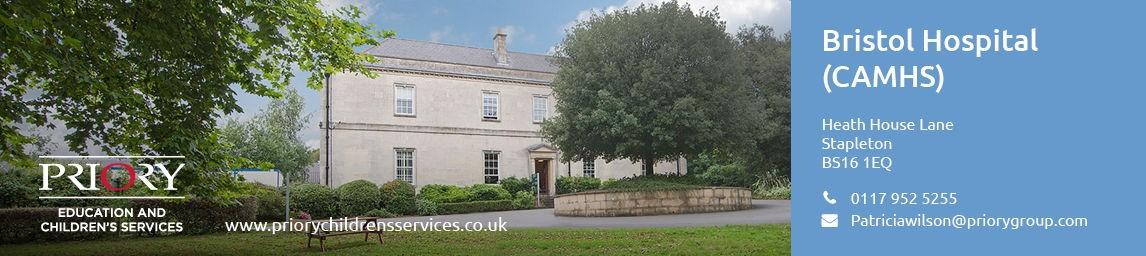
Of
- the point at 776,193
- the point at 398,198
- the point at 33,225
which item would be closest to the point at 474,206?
the point at 398,198

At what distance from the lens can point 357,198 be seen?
Result: 58.6ft

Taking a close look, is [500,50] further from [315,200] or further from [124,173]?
[124,173]

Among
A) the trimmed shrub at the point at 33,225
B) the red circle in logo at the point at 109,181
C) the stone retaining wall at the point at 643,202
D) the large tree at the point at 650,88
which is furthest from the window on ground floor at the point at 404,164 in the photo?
the trimmed shrub at the point at 33,225

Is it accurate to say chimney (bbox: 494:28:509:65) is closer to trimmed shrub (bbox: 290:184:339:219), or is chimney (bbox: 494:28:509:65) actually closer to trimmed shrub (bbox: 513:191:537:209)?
trimmed shrub (bbox: 513:191:537:209)

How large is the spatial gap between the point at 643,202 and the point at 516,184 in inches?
232

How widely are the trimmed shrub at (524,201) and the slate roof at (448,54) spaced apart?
3560 millimetres

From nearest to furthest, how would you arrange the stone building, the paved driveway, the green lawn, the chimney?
the green lawn → the paved driveway → the stone building → the chimney

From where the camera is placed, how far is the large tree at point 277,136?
122 feet

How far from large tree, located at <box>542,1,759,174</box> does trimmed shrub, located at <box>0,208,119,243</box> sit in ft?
31.2

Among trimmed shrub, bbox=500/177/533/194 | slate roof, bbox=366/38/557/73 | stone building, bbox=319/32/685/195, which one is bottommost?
trimmed shrub, bbox=500/177/533/194

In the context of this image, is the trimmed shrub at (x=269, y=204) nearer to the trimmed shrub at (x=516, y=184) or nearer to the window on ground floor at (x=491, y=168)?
the window on ground floor at (x=491, y=168)

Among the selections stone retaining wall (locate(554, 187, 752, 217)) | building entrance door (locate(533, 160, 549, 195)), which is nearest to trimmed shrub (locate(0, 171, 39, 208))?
stone retaining wall (locate(554, 187, 752, 217))

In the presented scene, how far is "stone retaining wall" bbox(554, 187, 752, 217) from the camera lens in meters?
16.5
